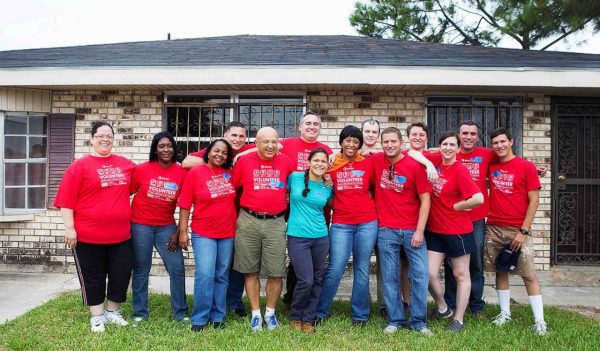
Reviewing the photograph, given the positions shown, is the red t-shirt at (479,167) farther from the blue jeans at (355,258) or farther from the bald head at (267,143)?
the bald head at (267,143)

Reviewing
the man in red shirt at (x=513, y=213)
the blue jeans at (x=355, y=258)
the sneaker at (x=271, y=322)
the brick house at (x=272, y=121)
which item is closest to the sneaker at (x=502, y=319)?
the man in red shirt at (x=513, y=213)

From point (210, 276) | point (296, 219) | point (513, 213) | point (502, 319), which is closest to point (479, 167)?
point (513, 213)

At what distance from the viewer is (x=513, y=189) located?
14.0 feet

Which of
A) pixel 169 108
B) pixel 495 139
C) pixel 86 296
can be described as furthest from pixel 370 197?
pixel 169 108

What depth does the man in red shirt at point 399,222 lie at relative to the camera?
4.04 m

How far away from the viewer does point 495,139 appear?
4297 mm

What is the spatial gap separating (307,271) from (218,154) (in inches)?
48.7

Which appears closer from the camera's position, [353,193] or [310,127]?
[353,193]

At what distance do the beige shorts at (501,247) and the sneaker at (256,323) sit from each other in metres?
2.12

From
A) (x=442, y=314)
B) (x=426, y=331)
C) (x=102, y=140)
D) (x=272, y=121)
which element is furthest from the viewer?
(x=272, y=121)

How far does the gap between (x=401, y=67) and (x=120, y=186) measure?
11.3ft

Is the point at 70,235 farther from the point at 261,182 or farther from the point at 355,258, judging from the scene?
the point at 355,258

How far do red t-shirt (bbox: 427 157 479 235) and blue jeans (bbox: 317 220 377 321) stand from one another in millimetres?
534

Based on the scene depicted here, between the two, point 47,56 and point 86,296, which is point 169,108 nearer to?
point 47,56
